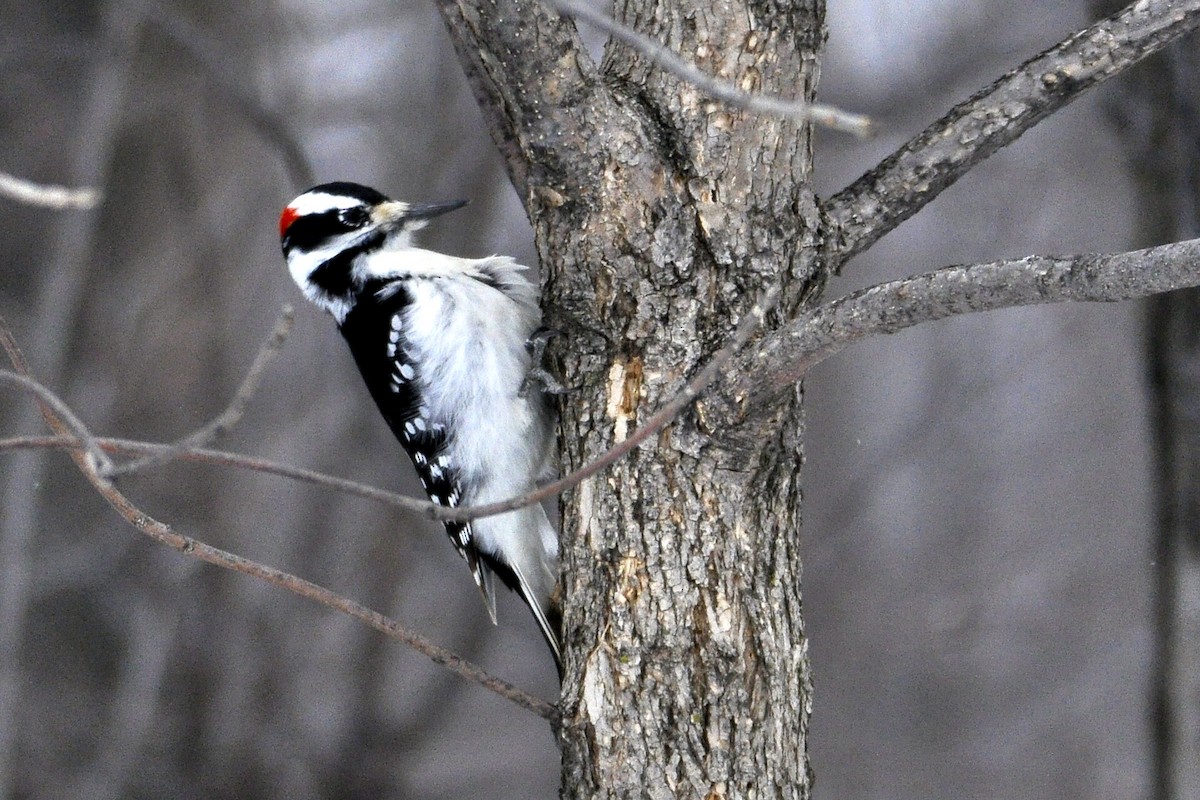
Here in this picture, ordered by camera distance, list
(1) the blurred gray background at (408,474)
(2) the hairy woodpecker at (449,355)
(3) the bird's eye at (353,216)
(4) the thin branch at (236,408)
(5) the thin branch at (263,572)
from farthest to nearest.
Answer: (1) the blurred gray background at (408,474), (3) the bird's eye at (353,216), (2) the hairy woodpecker at (449,355), (5) the thin branch at (263,572), (4) the thin branch at (236,408)

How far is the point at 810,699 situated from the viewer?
1930mm

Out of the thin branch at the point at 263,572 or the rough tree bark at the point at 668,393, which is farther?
the rough tree bark at the point at 668,393

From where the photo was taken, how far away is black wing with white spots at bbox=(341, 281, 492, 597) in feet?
9.03

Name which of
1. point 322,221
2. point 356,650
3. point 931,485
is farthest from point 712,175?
point 931,485

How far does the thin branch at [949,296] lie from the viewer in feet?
4.35

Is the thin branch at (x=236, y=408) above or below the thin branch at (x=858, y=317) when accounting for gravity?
below

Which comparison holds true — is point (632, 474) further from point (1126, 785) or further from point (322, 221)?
point (1126, 785)

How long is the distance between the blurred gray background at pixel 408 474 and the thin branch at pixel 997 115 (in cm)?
278

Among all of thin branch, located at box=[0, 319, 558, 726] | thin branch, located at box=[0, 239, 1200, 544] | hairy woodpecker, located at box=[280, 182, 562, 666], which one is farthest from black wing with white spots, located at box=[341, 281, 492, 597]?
thin branch, located at box=[0, 239, 1200, 544]

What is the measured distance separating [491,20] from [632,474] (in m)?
0.74

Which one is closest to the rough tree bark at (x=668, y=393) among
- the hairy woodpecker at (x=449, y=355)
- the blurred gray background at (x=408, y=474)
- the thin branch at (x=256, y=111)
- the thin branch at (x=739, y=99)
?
the hairy woodpecker at (x=449, y=355)

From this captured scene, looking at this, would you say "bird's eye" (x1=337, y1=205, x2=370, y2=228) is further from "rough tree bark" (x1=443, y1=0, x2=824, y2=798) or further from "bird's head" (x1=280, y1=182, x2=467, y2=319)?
"rough tree bark" (x1=443, y1=0, x2=824, y2=798)

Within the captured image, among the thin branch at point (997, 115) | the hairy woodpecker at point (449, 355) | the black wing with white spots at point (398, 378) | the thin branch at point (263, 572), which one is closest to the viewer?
the thin branch at point (263, 572)

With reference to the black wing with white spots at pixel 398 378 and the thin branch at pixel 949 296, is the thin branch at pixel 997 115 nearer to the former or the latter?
the thin branch at pixel 949 296
